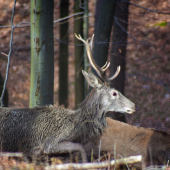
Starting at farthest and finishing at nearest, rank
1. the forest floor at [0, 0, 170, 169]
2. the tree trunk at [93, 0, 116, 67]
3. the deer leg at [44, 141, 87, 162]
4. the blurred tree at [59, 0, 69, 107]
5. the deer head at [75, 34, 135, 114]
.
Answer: the forest floor at [0, 0, 170, 169] < the blurred tree at [59, 0, 69, 107] < the tree trunk at [93, 0, 116, 67] < the deer head at [75, 34, 135, 114] < the deer leg at [44, 141, 87, 162]

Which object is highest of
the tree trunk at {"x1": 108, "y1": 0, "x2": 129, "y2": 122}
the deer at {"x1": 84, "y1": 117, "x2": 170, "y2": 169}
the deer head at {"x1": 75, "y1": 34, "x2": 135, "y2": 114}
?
the tree trunk at {"x1": 108, "y1": 0, "x2": 129, "y2": 122}

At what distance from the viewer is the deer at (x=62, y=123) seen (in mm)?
4969

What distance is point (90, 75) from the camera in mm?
5148

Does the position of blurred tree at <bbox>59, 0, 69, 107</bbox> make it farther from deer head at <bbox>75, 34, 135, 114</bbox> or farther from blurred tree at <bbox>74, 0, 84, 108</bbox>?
deer head at <bbox>75, 34, 135, 114</bbox>

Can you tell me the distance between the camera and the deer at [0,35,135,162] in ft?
16.3

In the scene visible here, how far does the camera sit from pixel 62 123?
5.16 metres

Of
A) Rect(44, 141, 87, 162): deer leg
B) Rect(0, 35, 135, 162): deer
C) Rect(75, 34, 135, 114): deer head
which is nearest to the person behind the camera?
Rect(44, 141, 87, 162): deer leg

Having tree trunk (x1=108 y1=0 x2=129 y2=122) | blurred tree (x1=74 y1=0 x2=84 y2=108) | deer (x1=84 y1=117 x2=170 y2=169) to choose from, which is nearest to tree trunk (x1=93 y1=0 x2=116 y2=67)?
tree trunk (x1=108 y1=0 x2=129 y2=122)

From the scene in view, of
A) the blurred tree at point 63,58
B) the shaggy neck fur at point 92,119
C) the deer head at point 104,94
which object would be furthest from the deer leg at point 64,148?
the blurred tree at point 63,58

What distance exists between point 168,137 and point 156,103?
4.75 metres

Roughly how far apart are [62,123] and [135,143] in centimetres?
154

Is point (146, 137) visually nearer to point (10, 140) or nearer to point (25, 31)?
point (10, 140)

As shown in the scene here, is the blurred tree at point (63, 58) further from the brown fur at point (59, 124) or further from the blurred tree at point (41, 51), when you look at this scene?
the brown fur at point (59, 124)

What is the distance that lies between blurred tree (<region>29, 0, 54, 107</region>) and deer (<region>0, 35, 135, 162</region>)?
511 mm
